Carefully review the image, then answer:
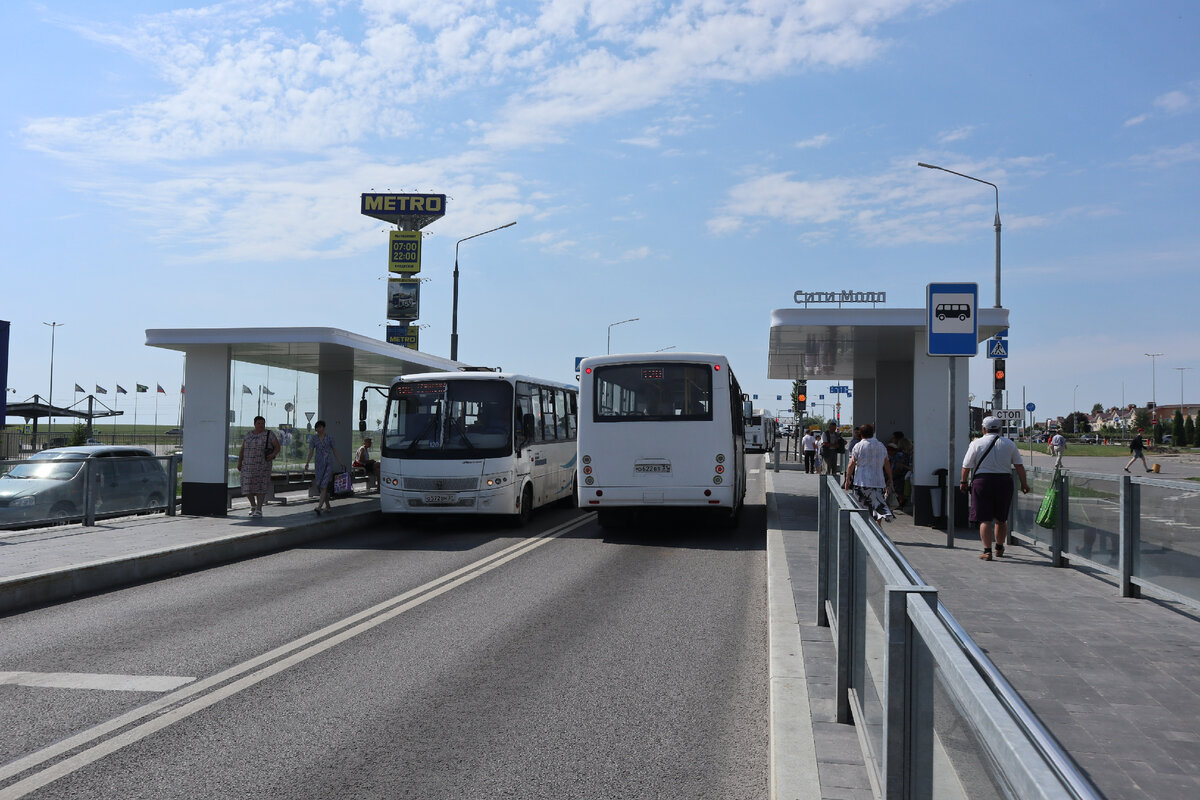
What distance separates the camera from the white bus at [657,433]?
1552cm

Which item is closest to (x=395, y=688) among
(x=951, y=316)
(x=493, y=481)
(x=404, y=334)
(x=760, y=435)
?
(x=951, y=316)

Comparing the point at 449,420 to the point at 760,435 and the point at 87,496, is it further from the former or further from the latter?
the point at 760,435

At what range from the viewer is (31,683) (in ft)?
20.7

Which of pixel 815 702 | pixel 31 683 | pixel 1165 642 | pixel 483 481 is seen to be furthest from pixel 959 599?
pixel 483 481

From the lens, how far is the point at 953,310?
1230 centimetres

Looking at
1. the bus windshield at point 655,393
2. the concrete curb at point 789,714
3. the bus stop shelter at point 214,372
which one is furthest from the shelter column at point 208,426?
the concrete curb at point 789,714

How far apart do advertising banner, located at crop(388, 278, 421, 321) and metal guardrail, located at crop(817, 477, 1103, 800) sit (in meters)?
48.7

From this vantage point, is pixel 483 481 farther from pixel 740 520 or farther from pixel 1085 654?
pixel 1085 654

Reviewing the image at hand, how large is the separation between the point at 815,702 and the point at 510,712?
5.65 feet

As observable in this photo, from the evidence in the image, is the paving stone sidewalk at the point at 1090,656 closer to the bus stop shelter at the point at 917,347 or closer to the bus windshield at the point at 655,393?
the bus stop shelter at the point at 917,347

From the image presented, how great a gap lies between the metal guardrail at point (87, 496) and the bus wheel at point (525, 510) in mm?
6015

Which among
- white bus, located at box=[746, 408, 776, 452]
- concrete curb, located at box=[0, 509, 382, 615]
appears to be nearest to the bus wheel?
concrete curb, located at box=[0, 509, 382, 615]

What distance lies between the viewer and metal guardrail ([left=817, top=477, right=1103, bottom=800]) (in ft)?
5.19

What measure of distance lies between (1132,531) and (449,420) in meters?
10.9
